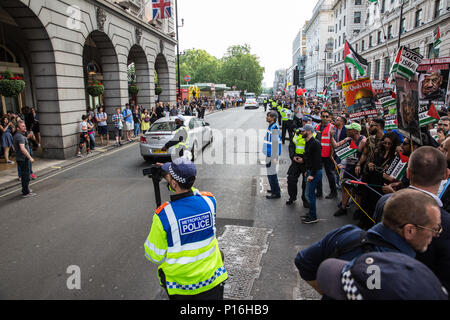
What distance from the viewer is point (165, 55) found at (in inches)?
1043

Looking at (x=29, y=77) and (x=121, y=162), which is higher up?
(x=29, y=77)

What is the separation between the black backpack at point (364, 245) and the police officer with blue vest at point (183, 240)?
111 centimetres

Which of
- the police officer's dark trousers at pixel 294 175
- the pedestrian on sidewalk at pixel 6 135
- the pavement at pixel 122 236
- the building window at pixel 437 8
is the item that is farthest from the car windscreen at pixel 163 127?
the building window at pixel 437 8

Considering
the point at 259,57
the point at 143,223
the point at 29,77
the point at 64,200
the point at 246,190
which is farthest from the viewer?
the point at 259,57

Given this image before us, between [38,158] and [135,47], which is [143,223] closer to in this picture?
[38,158]

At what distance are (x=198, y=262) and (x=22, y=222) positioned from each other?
5428 mm

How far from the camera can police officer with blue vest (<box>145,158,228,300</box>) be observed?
2.49m

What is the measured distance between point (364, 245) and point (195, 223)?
50.7 inches

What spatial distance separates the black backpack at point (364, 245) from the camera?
67.8 inches

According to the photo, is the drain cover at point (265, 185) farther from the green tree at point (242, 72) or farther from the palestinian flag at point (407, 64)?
the green tree at point (242, 72)

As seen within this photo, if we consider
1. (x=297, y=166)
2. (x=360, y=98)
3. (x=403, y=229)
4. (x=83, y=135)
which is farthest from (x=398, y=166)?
(x=83, y=135)

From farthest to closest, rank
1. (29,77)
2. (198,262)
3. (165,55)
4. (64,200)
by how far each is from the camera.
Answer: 1. (165,55)
2. (29,77)
3. (64,200)
4. (198,262)

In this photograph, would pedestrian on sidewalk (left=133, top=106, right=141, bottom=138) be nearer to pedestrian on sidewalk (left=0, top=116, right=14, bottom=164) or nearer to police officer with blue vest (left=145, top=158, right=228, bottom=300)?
pedestrian on sidewalk (left=0, top=116, right=14, bottom=164)
